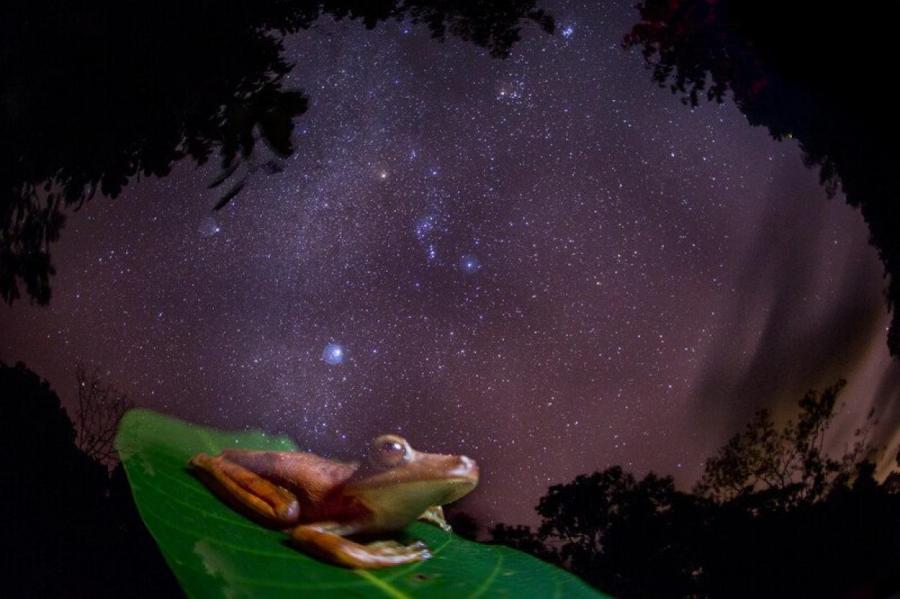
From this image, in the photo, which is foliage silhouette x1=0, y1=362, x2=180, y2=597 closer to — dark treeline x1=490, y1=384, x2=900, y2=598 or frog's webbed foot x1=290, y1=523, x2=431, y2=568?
frog's webbed foot x1=290, y1=523, x2=431, y2=568

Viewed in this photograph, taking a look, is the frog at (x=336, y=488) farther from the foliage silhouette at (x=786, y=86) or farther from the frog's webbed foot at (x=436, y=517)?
the foliage silhouette at (x=786, y=86)

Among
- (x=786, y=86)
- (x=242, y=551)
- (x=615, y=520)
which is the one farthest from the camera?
(x=786, y=86)

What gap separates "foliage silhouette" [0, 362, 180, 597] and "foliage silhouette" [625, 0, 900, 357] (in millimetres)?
703

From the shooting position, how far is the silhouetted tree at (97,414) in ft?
1.85

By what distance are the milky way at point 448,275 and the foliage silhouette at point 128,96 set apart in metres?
0.02

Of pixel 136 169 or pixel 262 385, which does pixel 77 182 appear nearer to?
pixel 136 169

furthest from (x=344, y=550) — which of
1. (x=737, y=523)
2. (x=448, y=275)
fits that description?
(x=737, y=523)

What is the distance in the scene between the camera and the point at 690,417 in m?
0.65

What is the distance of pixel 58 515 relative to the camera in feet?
1.85

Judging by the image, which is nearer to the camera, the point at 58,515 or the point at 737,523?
the point at 58,515

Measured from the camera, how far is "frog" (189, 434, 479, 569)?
542 mm

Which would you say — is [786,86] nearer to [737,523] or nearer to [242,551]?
[737,523]

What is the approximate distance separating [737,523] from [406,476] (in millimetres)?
399

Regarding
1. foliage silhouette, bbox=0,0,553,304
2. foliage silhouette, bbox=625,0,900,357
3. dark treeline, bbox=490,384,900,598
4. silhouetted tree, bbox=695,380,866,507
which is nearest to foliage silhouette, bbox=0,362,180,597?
foliage silhouette, bbox=0,0,553,304
